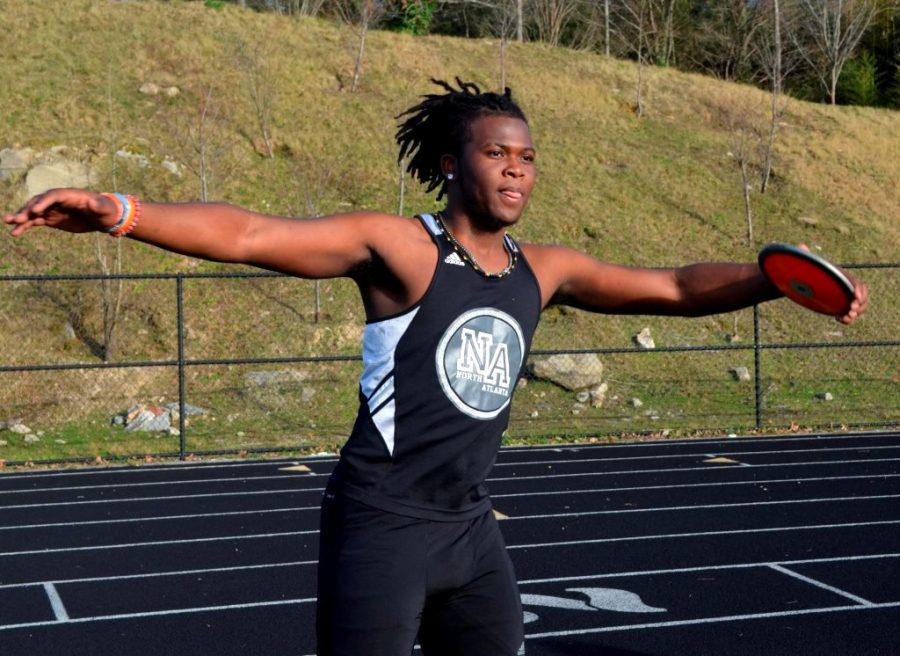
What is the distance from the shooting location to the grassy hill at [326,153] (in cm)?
1948

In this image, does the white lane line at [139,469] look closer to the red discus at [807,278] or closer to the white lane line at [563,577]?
the white lane line at [563,577]

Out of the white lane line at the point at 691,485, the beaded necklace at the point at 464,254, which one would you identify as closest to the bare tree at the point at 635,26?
the white lane line at the point at 691,485

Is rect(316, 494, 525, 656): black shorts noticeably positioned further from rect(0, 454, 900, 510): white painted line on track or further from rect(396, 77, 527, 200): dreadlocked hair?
rect(0, 454, 900, 510): white painted line on track

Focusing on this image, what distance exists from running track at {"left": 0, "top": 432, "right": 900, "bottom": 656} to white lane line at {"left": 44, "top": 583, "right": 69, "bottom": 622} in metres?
0.02

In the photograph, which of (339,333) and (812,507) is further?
(339,333)

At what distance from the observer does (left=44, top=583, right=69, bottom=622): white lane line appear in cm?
640

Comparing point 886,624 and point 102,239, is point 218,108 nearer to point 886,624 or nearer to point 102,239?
point 102,239

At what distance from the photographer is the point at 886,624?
6.00 m

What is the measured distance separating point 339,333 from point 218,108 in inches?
359

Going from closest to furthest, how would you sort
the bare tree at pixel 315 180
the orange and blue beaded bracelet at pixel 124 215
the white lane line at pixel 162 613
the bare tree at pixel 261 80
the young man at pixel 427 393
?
the orange and blue beaded bracelet at pixel 124 215 < the young man at pixel 427 393 < the white lane line at pixel 162 613 < the bare tree at pixel 315 180 < the bare tree at pixel 261 80

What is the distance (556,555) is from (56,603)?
10.4ft

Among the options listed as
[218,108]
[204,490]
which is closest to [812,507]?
[204,490]

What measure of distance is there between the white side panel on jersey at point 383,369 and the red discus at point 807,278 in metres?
1.04

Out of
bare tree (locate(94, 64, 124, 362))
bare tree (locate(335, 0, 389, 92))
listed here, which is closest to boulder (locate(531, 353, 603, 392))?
bare tree (locate(94, 64, 124, 362))
